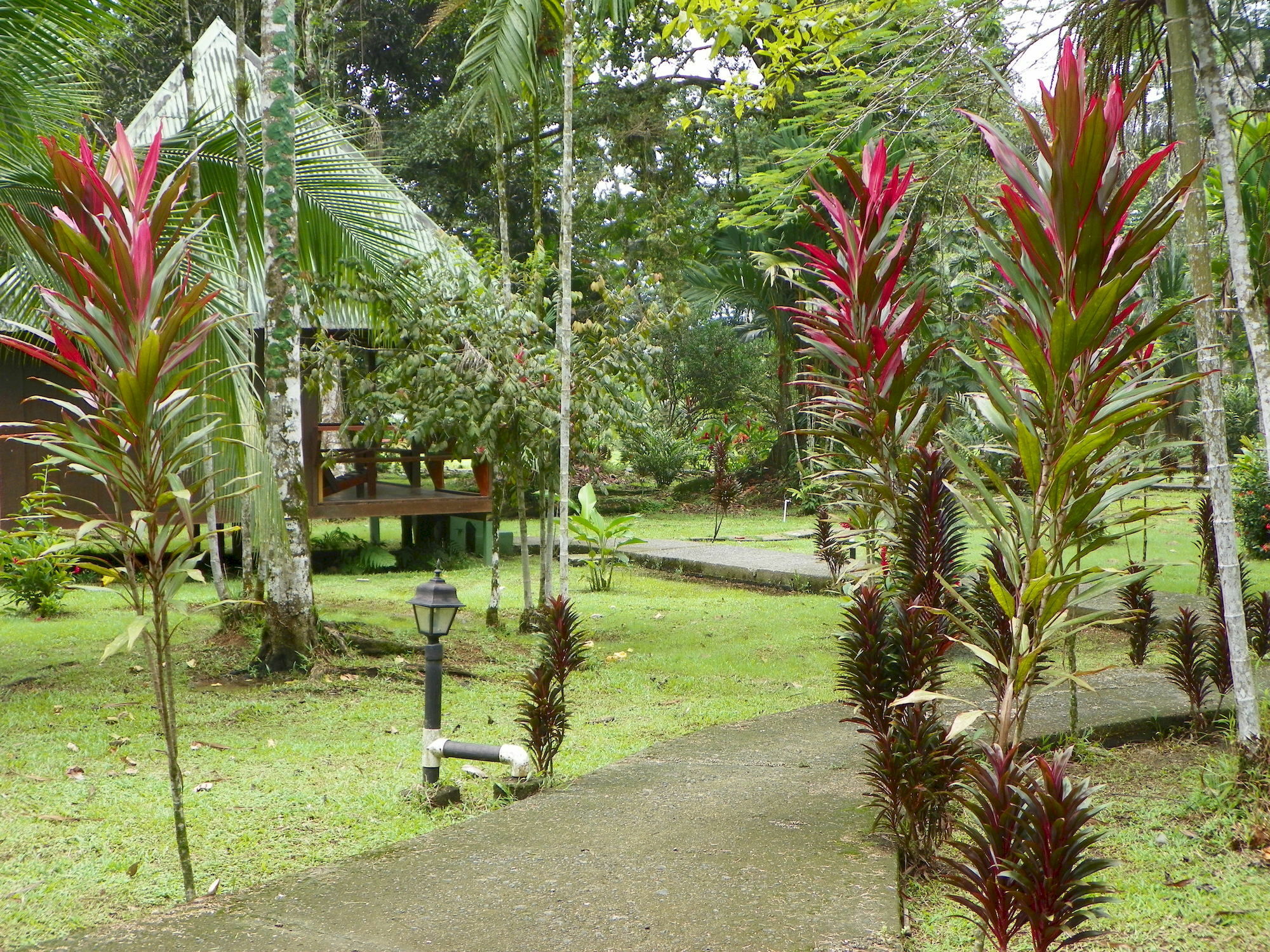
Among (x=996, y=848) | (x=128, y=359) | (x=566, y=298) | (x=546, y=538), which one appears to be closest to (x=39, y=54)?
(x=566, y=298)

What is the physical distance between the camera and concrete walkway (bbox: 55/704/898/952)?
2.98 meters

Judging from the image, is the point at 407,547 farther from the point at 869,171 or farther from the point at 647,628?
the point at 869,171

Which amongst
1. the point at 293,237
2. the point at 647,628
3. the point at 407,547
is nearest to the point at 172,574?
the point at 293,237

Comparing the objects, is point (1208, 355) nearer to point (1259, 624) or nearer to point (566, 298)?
point (1259, 624)

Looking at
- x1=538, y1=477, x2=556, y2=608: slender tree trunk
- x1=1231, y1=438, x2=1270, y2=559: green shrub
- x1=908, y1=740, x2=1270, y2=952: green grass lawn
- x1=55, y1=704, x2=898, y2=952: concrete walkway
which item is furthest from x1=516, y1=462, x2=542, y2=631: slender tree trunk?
x1=1231, y1=438, x2=1270, y2=559: green shrub

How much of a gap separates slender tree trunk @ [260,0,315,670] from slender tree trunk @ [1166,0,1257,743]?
494 cm

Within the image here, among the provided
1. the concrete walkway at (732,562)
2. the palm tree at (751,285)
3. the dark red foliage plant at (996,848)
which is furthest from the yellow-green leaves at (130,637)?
the palm tree at (751,285)

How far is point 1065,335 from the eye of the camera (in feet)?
9.73

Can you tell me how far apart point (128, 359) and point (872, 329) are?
2.87 m

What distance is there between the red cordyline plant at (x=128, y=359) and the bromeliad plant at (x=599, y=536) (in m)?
8.25

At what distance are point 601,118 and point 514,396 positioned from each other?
1140 cm

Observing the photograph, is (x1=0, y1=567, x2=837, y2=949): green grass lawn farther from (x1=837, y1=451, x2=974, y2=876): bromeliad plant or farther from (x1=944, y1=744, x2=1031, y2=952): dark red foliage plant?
(x1=944, y1=744, x2=1031, y2=952): dark red foliage plant

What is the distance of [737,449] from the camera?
74.8 ft

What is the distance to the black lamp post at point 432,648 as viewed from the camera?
4453mm
